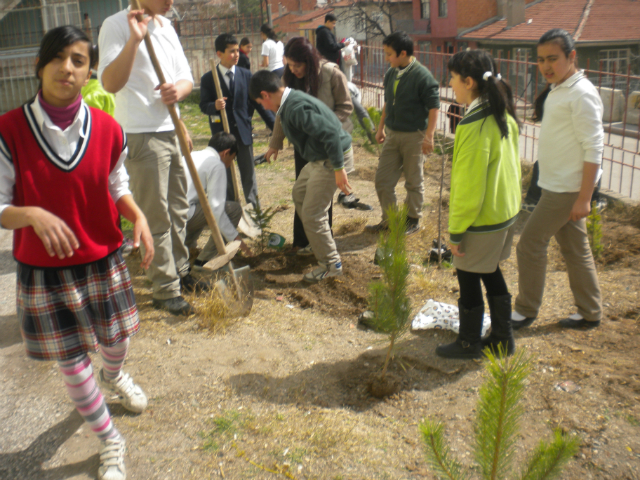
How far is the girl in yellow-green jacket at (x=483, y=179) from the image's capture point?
2.71m

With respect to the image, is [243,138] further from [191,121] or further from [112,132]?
[191,121]

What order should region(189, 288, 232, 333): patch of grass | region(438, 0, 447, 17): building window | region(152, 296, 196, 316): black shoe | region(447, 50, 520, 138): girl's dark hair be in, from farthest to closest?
region(438, 0, 447, 17): building window → region(152, 296, 196, 316): black shoe → region(189, 288, 232, 333): patch of grass → region(447, 50, 520, 138): girl's dark hair

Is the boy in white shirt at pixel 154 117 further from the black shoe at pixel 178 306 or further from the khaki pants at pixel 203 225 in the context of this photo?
the khaki pants at pixel 203 225

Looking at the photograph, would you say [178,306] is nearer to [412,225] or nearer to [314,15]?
[412,225]

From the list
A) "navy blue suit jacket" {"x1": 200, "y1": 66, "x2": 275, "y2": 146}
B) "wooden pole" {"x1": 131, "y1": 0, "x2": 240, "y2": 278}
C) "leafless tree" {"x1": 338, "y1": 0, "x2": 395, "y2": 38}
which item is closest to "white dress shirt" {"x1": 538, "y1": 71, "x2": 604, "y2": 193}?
"wooden pole" {"x1": 131, "y1": 0, "x2": 240, "y2": 278}

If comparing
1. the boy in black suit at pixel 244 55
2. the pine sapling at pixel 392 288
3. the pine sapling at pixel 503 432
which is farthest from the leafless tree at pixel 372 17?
the pine sapling at pixel 503 432

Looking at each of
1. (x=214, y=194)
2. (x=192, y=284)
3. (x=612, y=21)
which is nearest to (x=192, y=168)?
(x=214, y=194)

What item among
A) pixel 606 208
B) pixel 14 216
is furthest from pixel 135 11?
pixel 606 208

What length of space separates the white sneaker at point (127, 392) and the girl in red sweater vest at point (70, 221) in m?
0.31

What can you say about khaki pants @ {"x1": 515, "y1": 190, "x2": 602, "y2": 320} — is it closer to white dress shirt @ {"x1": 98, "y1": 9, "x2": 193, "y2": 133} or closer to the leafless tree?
white dress shirt @ {"x1": 98, "y1": 9, "x2": 193, "y2": 133}

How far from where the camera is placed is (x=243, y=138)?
564 cm

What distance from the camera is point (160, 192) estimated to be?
3520 mm

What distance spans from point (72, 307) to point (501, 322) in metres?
2.06

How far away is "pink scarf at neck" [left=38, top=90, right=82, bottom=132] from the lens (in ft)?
6.67
